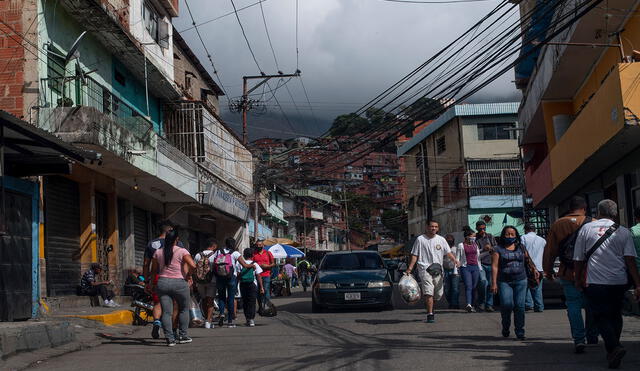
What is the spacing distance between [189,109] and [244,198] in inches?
400

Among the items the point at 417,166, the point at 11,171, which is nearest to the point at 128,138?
the point at 11,171

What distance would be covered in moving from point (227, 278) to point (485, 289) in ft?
17.4

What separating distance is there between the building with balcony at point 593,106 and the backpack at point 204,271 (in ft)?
26.7

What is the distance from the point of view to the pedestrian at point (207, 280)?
13.6 meters

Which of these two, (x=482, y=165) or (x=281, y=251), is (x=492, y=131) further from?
(x=281, y=251)

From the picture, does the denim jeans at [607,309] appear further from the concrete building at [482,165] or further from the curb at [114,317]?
the concrete building at [482,165]

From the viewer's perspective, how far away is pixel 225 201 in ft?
94.8

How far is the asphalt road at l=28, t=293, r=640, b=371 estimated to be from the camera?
26.2ft

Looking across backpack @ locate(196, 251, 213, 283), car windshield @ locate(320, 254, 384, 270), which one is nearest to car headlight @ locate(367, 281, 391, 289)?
car windshield @ locate(320, 254, 384, 270)

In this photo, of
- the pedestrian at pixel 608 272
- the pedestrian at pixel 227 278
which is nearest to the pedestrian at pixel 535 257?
the pedestrian at pixel 227 278

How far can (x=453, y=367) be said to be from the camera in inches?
303

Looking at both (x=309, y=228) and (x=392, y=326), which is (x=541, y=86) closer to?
(x=392, y=326)

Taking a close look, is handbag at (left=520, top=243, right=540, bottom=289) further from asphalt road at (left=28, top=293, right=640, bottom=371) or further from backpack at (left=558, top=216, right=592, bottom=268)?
backpack at (left=558, top=216, right=592, bottom=268)

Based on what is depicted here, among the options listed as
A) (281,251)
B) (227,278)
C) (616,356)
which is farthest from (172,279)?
(281,251)
